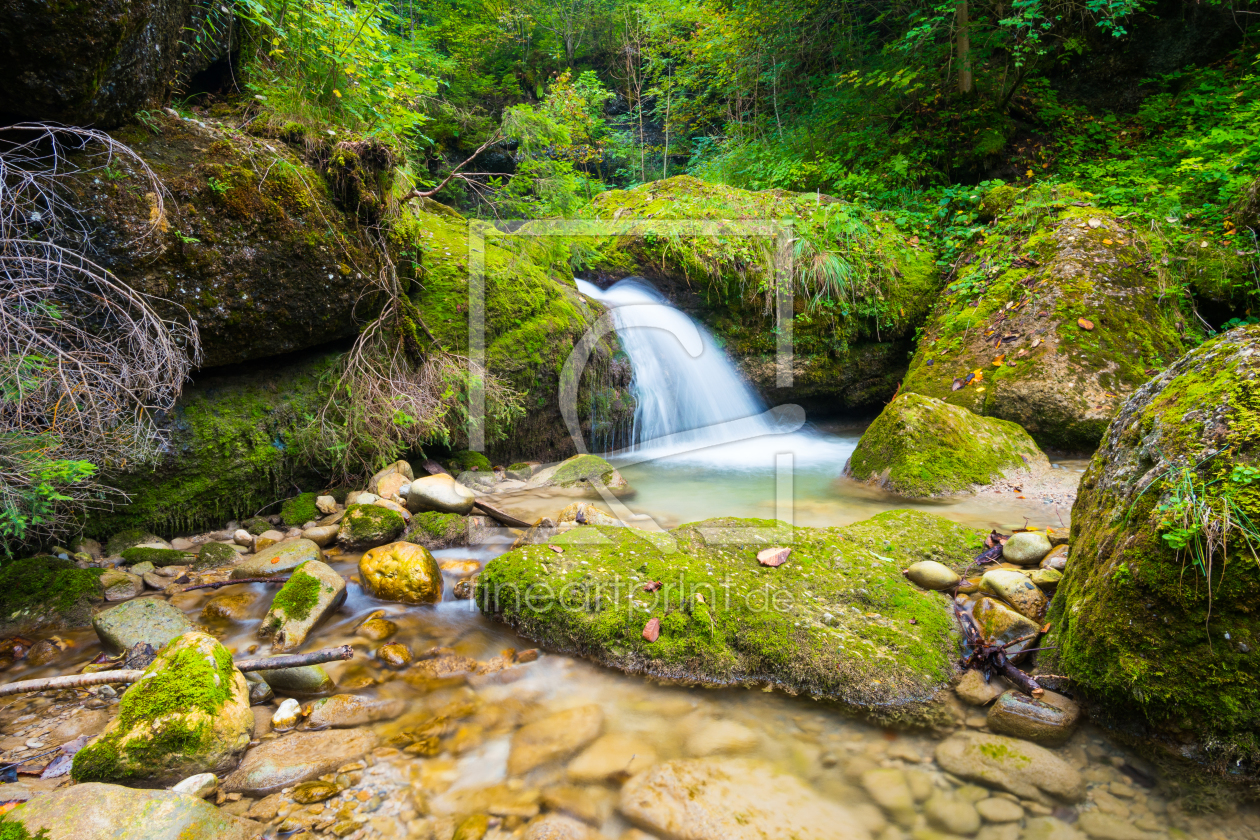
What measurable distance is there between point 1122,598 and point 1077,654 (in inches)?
11.8

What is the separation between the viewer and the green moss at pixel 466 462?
5473 mm

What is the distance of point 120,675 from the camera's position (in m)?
2.35

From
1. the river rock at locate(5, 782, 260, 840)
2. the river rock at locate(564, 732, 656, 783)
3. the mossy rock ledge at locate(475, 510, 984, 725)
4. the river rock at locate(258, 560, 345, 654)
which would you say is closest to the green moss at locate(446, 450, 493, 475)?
the river rock at locate(258, 560, 345, 654)

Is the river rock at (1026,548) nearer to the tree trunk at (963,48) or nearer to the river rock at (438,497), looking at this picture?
the river rock at (438,497)

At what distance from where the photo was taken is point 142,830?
1662mm

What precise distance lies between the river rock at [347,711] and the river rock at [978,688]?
2.42 meters

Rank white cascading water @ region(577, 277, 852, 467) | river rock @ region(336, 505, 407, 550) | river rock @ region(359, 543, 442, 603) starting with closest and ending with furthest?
river rock @ region(359, 543, 442, 603)
river rock @ region(336, 505, 407, 550)
white cascading water @ region(577, 277, 852, 467)

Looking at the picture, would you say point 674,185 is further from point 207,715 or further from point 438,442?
point 207,715

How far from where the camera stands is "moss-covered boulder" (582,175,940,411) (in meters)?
7.89

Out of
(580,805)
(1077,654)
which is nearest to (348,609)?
(580,805)


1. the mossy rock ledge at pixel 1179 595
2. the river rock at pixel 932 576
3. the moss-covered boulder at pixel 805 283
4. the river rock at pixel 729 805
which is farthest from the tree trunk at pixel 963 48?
the river rock at pixel 729 805

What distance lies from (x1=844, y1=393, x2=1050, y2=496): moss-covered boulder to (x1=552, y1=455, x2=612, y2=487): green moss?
2424 millimetres

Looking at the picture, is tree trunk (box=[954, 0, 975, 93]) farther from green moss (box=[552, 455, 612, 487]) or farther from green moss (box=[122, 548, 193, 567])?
green moss (box=[122, 548, 193, 567])

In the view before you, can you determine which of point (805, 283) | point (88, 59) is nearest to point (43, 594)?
point (88, 59)
